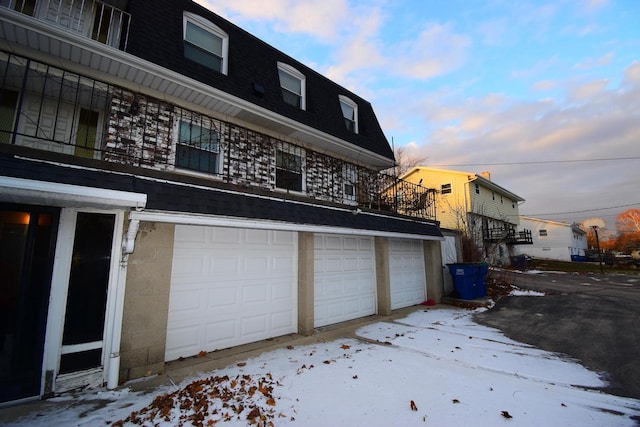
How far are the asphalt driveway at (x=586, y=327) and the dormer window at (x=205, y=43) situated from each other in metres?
9.84

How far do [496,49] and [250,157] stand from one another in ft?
33.0

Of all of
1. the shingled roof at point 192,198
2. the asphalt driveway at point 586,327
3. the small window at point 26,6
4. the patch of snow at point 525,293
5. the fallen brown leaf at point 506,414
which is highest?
the small window at point 26,6

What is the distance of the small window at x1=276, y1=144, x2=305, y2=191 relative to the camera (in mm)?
7934

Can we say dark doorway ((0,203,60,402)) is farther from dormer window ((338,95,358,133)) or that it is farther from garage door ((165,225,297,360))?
dormer window ((338,95,358,133))

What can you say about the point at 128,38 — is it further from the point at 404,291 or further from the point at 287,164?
the point at 404,291

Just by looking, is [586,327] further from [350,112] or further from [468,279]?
[350,112]

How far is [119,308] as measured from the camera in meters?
4.00

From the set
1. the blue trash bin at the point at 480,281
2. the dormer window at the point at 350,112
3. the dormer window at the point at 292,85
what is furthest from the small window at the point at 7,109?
the blue trash bin at the point at 480,281

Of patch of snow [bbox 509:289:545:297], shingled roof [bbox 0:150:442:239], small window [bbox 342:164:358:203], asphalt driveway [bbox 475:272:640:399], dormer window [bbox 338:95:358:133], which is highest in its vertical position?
dormer window [bbox 338:95:358:133]

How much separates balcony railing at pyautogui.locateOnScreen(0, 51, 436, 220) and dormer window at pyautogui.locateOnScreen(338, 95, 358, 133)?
2723 millimetres

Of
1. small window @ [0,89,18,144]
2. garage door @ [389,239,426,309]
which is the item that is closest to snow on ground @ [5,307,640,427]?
garage door @ [389,239,426,309]

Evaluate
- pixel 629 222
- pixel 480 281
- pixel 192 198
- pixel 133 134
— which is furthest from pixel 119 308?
pixel 629 222

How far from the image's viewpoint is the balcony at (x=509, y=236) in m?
25.1

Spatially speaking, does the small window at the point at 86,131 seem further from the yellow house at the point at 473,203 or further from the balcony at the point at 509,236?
the balcony at the point at 509,236
